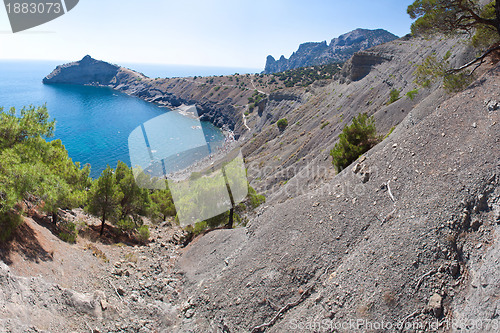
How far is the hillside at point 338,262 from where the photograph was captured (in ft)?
25.7

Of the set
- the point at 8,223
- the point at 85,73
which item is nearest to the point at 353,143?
the point at 8,223

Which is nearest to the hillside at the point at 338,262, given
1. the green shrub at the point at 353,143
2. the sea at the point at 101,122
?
the green shrub at the point at 353,143

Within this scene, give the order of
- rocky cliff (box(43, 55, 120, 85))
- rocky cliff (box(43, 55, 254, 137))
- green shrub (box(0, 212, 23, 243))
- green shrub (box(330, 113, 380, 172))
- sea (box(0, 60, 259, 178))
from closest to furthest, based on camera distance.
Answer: green shrub (box(0, 212, 23, 243))
green shrub (box(330, 113, 380, 172))
sea (box(0, 60, 259, 178))
rocky cliff (box(43, 55, 254, 137))
rocky cliff (box(43, 55, 120, 85))

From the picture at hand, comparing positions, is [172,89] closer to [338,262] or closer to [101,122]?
[101,122]

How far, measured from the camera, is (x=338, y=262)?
10.4m

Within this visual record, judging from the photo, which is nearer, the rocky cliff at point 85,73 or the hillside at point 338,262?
the hillside at point 338,262

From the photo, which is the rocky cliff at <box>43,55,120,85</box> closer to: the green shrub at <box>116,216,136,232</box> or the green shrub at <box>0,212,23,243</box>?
the green shrub at <box>116,216,136,232</box>

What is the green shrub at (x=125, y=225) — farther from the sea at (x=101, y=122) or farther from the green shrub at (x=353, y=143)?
the sea at (x=101, y=122)

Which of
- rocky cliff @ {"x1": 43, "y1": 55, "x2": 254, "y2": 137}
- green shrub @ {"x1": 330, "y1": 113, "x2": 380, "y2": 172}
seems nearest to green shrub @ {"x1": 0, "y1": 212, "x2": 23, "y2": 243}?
green shrub @ {"x1": 330, "y1": 113, "x2": 380, "y2": 172}

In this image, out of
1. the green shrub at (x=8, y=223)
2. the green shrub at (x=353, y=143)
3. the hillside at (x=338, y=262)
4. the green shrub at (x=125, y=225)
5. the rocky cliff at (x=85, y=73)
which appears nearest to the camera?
the hillside at (x=338, y=262)

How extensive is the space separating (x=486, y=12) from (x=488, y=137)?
8.52 meters

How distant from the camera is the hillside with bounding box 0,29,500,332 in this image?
25.7 ft

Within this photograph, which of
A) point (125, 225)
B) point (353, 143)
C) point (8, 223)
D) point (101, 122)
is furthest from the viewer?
point (101, 122)

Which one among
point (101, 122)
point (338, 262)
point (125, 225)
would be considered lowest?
point (125, 225)
